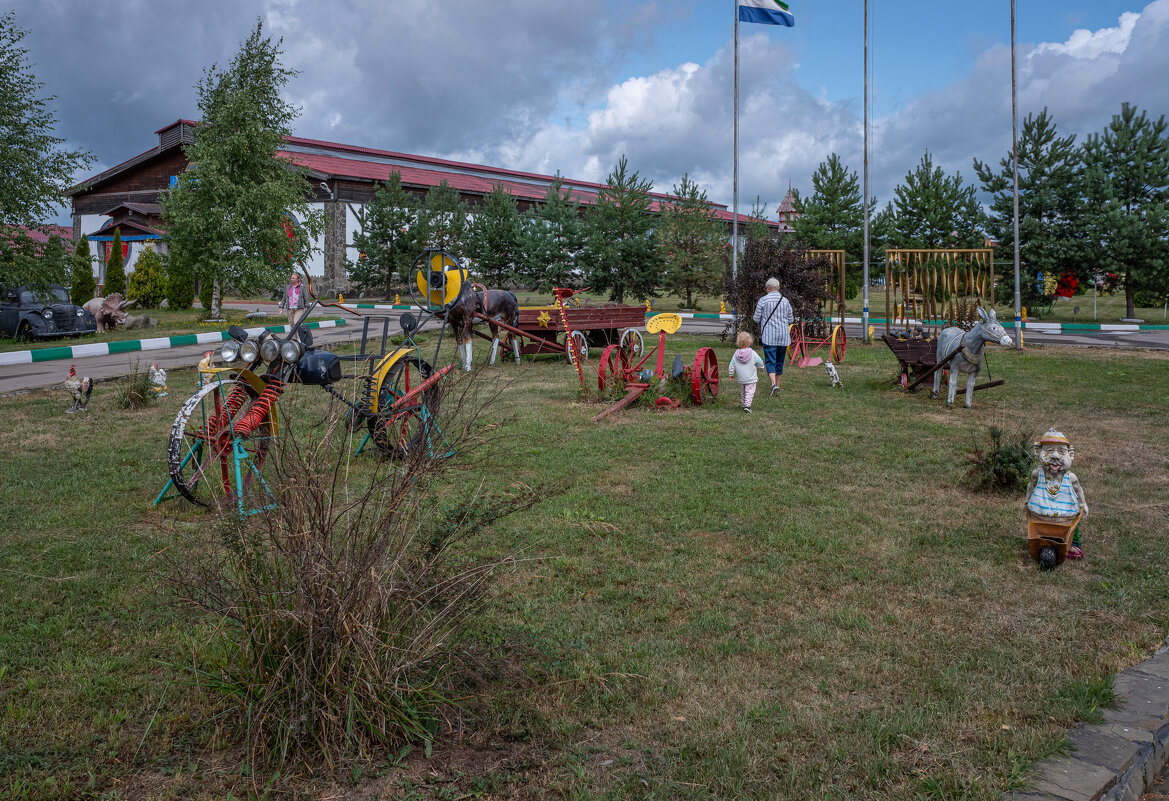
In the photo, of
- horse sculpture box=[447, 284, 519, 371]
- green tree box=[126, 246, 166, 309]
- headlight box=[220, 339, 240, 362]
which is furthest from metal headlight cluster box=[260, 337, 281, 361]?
green tree box=[126, 246, 166, 309]

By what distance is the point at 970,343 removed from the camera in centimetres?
1016

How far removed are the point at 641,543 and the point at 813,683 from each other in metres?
1.95

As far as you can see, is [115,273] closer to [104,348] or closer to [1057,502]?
[104,348]

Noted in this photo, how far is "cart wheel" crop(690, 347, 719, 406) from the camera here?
35.6 ft

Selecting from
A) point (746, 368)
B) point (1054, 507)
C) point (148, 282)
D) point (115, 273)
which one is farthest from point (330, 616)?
point (148, 282)

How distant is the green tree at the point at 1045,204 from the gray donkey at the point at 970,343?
18568 mm

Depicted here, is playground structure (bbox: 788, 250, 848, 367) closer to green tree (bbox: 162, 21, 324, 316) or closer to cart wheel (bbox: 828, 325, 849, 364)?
cart wheel (bbox: 828, 325, 849, 364)

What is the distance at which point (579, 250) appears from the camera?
32.5 m

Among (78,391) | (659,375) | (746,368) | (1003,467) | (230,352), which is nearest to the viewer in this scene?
(230,352)

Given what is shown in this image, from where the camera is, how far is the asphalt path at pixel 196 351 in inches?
509

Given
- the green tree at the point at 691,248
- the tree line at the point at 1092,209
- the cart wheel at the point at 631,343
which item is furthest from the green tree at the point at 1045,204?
the cart wheel at the point at 631,343

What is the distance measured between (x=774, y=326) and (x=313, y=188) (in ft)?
99.2

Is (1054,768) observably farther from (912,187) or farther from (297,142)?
(297,142)

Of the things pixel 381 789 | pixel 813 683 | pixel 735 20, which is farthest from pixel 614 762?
pixel 735 20
